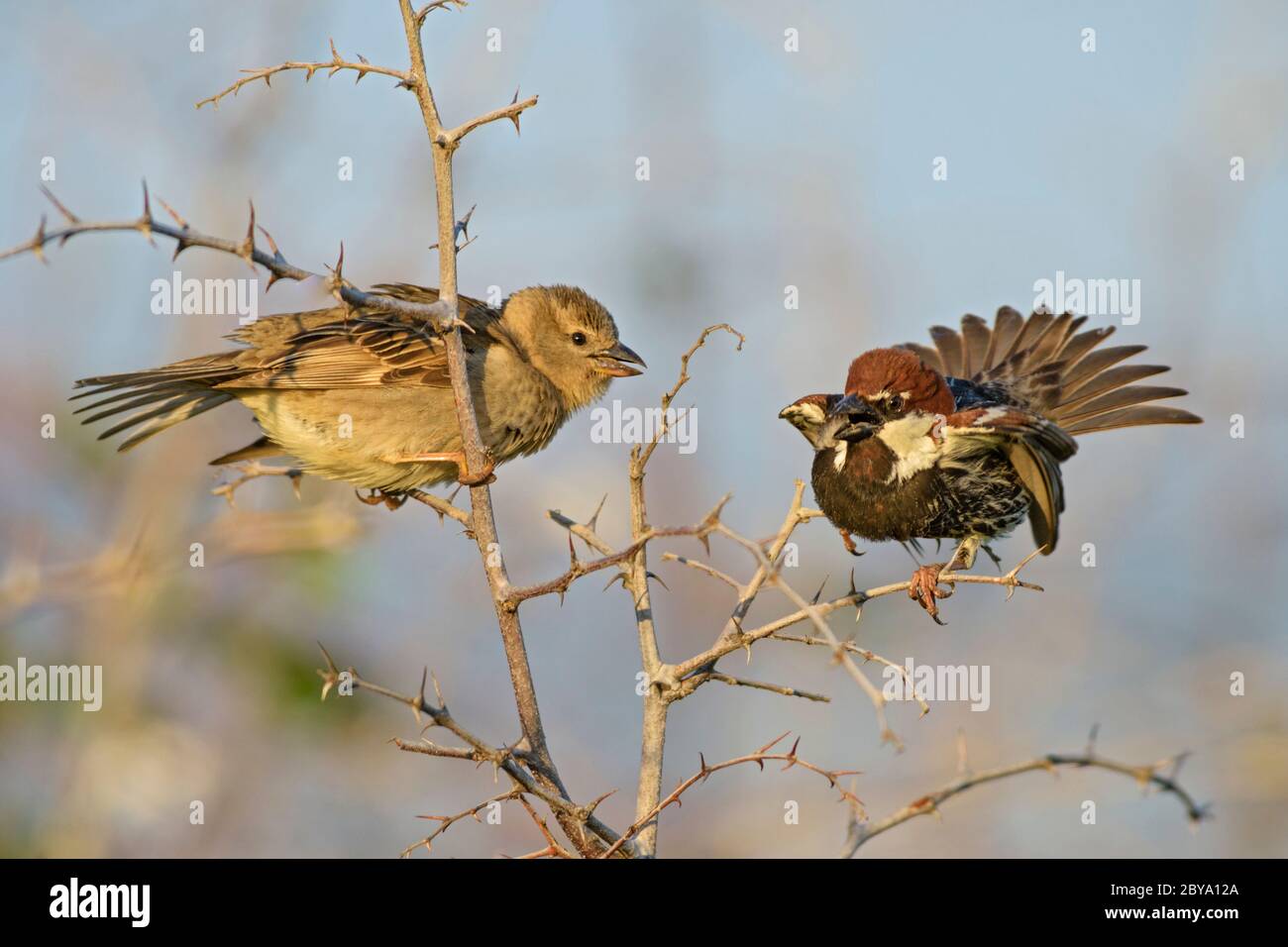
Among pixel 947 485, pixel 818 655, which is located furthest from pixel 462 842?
pixel 947 485

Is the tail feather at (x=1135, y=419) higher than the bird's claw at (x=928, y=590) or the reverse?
higher

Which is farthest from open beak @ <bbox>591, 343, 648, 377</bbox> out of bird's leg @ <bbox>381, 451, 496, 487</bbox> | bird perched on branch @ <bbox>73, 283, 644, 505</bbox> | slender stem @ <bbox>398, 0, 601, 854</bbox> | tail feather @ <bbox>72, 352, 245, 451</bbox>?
slender stem @ <bbox>398, 0, 601, 854</bbox>

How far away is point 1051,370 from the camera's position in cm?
652

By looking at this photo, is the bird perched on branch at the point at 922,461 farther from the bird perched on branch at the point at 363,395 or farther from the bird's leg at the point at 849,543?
the bird perched on branch at the point at 363,395

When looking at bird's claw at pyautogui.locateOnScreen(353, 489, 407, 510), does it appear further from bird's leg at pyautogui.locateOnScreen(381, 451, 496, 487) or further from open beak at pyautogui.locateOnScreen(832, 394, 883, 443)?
open beak at pyautogui.locateOnScreen(832, 394, 883, 443)

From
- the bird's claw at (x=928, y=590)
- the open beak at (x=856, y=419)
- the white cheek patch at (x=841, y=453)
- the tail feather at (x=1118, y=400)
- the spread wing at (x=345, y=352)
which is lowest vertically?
the bird's claw at (x=928, y=590)

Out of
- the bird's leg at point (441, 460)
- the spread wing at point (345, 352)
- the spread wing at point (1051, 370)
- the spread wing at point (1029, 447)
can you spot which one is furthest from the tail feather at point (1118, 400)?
the bird's leg at point (441, 460)

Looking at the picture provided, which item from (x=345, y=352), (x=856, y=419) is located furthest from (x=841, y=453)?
(x=345, y=352)

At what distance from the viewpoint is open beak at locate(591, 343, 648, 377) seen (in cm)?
635

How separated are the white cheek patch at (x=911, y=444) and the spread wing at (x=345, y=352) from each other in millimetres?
1998

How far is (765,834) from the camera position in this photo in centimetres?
619

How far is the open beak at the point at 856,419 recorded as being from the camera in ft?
15.1

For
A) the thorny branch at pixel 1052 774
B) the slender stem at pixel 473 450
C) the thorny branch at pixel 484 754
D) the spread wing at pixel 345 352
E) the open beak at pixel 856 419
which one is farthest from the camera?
the spread wing at pixel 345 352
